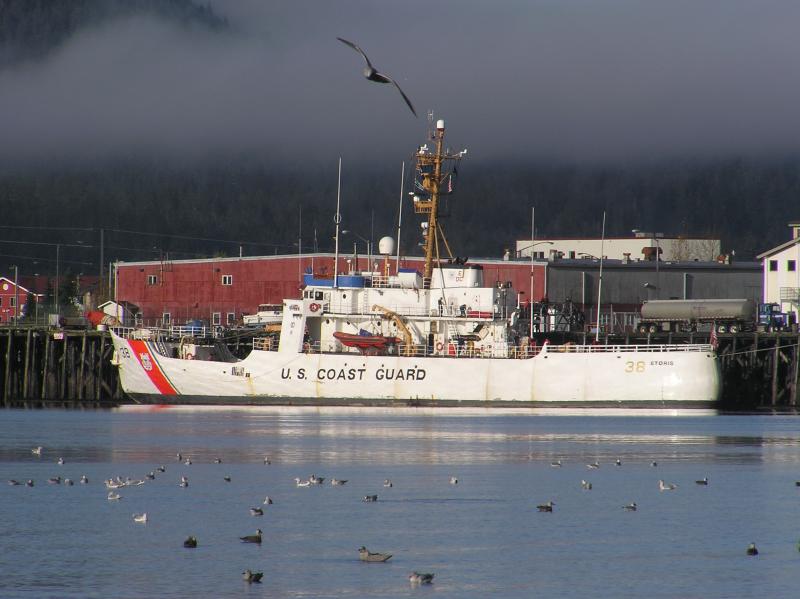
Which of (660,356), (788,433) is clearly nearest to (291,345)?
(660,356)

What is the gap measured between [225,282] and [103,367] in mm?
16712

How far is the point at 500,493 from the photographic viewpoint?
32.8 meters

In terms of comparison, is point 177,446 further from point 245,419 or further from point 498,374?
point 498,374

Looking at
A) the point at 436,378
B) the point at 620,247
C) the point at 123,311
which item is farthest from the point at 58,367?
the point at 620,247

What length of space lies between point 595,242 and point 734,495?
270ft

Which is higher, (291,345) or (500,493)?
(291,345)

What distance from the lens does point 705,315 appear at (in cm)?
7681

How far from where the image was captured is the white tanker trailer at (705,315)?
251 feet

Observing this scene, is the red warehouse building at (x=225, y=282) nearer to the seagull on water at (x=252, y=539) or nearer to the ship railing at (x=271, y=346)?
the ship railing at (x=271, y=346)

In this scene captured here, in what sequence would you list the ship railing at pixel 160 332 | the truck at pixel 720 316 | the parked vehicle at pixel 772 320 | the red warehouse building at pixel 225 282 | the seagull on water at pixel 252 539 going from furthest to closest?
the red warehouse building at pixel 225 282
the truck at pixel 720 316
the parked vehicle at pixel 772 320
the ship railing at pixel 160 332
the seagull on water at pixel 252 539

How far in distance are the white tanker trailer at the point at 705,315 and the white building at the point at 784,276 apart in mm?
7088

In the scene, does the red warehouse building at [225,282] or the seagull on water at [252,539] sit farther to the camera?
the red warehouse building at [225,282]

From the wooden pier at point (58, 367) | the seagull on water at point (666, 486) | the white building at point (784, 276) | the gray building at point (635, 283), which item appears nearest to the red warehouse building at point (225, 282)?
the gray building at point (635, 283)

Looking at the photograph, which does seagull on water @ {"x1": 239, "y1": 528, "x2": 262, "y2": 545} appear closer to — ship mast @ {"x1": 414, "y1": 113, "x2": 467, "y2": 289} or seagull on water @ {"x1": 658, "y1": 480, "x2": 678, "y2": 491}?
seagull on water @ {"x1": 658, "y1": 480, "x2": 678, "y2": 491}
